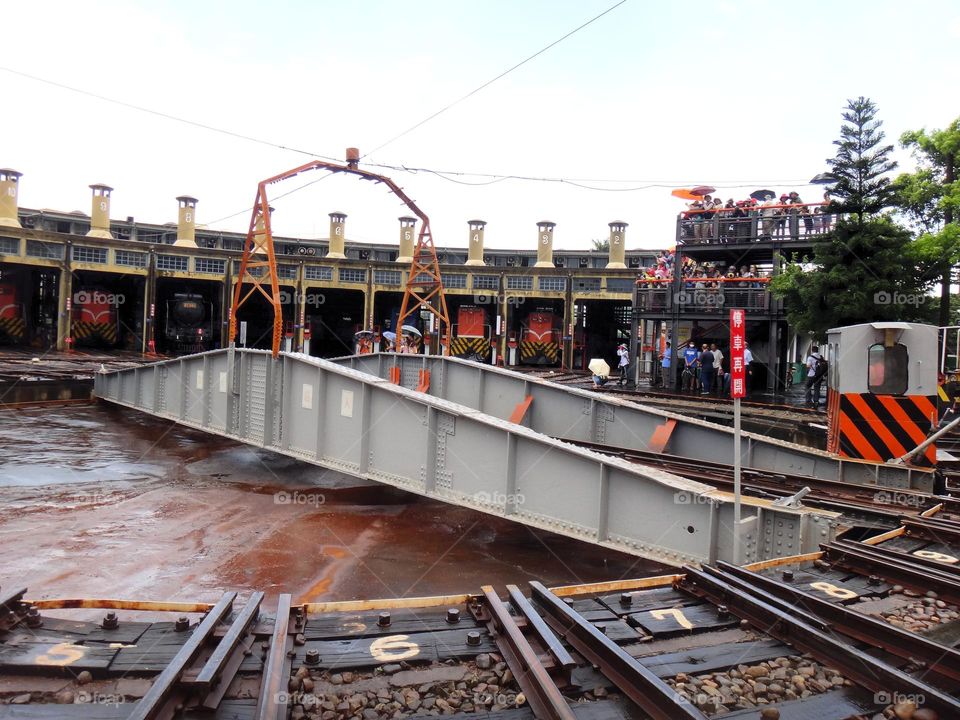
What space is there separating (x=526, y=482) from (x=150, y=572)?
12.3 ft

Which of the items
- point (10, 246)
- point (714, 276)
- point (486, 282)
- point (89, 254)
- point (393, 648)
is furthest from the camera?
point (486, 282)

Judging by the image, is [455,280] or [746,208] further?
[455,280]

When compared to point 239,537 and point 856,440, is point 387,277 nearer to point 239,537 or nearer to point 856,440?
point 856,440

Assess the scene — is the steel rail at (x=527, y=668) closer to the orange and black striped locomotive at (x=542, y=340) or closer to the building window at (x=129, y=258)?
the orange and black striped locomotive at (x=542, y=340)

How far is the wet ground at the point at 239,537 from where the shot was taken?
576cm

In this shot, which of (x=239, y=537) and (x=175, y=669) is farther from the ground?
(x=175, y=669)

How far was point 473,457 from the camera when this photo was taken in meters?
7.18

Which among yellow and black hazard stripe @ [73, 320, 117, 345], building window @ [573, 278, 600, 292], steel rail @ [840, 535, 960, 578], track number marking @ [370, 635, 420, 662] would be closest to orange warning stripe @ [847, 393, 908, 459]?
steel rail @ [840, 535, 960, 578]

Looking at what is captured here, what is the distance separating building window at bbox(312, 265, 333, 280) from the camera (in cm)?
3572

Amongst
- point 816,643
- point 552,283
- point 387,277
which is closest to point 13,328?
point 387,277

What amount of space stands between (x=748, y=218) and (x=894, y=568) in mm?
19011

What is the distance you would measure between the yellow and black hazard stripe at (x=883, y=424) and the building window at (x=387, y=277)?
29.1 meters

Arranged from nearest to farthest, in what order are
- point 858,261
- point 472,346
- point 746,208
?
point 858,261 < point 746,208 < point 472,346

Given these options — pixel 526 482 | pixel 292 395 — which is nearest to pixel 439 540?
pixel 526 482
